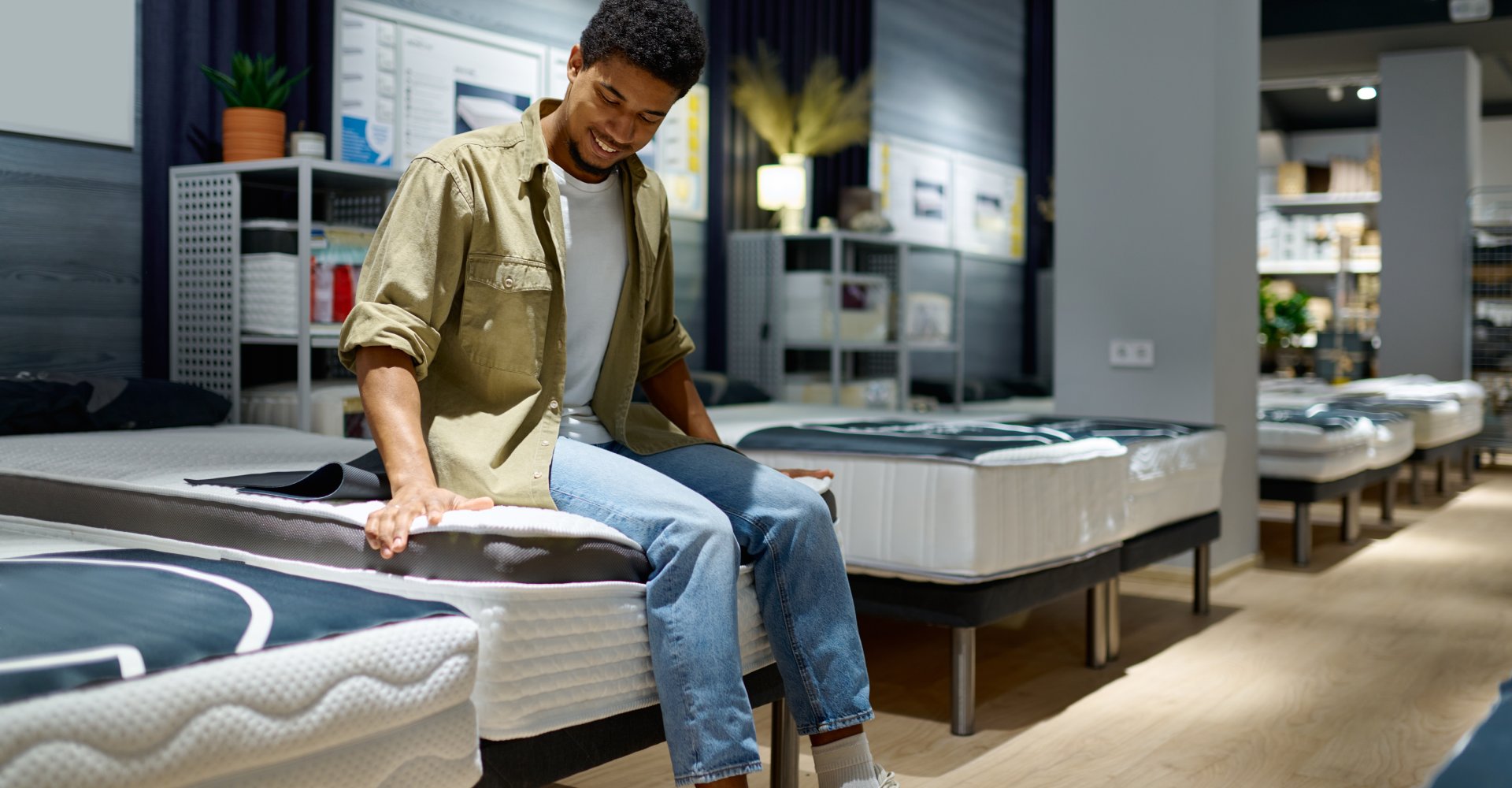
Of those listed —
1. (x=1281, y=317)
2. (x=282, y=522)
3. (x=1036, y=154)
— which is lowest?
(x=282, y=522)

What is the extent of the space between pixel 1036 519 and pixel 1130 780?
55 cm

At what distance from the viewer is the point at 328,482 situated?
5.27 feet

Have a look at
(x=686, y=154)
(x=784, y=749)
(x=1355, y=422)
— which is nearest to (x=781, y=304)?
(x=686, y=154)

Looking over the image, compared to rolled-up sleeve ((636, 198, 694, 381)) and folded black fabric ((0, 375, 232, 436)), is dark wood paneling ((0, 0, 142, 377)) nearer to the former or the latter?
folded black fabric ((0, 375, 232, 436))

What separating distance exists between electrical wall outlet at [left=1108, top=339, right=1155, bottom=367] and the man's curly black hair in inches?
110

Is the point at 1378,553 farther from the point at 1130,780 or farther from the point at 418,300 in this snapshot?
the point at 418,300

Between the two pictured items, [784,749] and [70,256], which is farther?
[70,256]

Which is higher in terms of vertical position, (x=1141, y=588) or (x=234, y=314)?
(x=234, y=314)

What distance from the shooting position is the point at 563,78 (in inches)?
182

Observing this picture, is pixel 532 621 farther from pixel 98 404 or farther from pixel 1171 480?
pixel 1171 480

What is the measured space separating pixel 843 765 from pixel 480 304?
74 cm

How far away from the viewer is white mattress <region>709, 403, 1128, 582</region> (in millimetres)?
2439

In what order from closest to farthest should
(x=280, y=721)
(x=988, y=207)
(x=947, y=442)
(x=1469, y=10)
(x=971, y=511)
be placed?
(x=280, y=721), (x=971, y=511), (x=947, y=442), (x=1469, y=10), (x=988, y=207)

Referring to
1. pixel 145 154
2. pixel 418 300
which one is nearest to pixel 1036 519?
pixel 418 300
